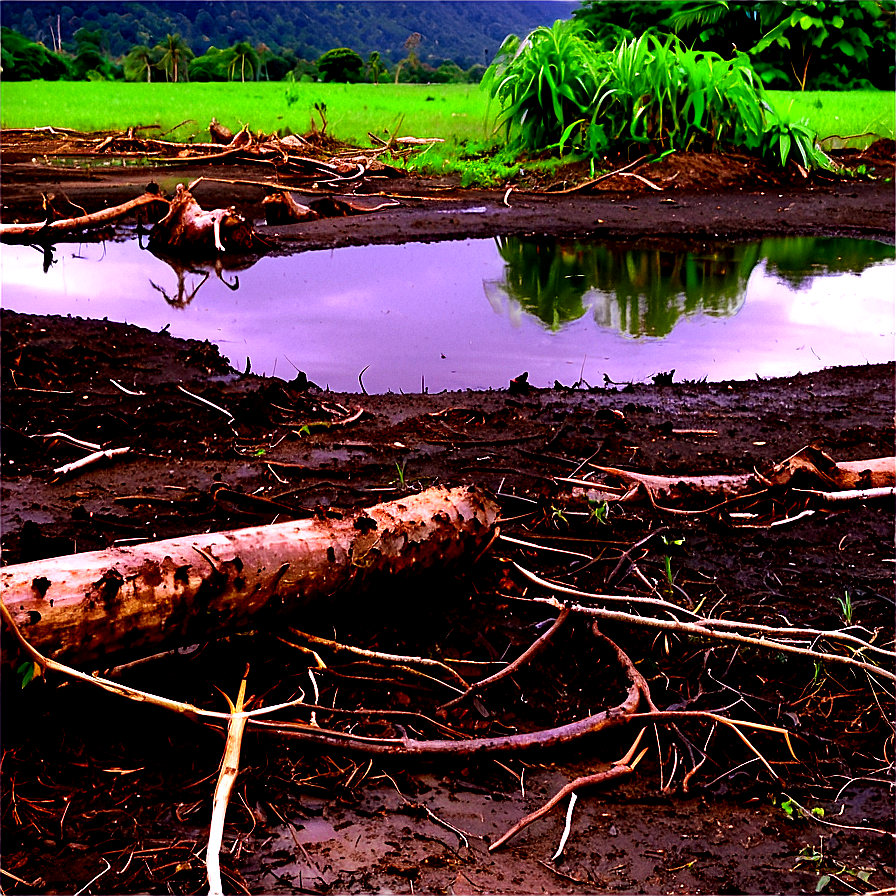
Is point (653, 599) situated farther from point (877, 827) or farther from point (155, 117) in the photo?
point (155, 117)

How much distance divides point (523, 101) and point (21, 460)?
11.0 m

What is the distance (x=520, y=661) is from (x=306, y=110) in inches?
664

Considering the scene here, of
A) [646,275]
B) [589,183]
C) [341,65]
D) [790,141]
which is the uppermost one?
[341,65]

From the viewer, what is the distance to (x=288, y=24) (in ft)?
323

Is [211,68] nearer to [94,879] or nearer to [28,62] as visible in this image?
[28,62]

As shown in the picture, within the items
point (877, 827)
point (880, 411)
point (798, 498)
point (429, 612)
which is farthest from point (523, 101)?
point (877, 827)

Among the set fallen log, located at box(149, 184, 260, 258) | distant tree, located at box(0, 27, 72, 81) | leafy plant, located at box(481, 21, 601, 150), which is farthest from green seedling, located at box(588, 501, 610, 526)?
distant tree, located at box(0, 27, 72, 81)

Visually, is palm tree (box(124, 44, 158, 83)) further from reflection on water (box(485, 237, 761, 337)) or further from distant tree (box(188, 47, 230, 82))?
reflection on water (box(485, 237, 761, 337))

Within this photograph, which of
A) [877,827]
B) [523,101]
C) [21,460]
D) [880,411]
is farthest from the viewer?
[523,101]

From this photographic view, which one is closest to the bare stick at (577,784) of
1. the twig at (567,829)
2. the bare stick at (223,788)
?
the twig at (567,829)

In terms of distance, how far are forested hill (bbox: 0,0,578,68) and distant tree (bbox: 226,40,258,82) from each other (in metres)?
34.8

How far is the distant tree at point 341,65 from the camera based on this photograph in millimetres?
29891

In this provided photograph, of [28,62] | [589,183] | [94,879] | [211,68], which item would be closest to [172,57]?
[211,68]

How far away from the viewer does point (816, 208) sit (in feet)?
36.9
